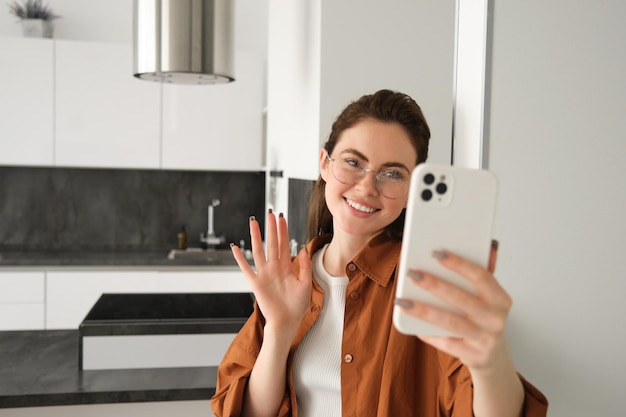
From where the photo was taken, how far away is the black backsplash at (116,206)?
14.1 feet

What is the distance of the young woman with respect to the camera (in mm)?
1063

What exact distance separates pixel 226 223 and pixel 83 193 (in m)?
0.94

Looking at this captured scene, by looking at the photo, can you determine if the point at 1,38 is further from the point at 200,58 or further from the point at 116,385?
the point at 116,385

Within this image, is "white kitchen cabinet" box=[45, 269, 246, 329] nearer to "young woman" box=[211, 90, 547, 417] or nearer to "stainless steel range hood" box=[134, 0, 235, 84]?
"stainless steel range hood" box=[134, 0, 235, 84]

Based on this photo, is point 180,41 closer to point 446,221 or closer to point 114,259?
point 114,259

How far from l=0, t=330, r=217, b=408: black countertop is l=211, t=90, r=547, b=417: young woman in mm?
633

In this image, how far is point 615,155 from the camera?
112 cm

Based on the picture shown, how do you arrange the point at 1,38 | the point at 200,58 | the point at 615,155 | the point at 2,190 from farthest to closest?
the point at 2,190 → the point at 1,38 → the point at 200,58 → the point at 615,155

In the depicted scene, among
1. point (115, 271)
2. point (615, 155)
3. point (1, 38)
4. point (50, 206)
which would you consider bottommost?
point (115, 271)

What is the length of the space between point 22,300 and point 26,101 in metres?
1.13

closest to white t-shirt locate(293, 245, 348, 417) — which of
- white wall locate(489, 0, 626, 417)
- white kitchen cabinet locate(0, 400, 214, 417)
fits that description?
white wall locate(489, 0, 626, 417)

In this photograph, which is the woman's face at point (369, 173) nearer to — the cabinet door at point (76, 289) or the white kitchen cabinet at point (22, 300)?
the cabinet door at point (76, 289)

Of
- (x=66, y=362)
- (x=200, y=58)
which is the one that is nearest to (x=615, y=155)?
(x=66, y=362)

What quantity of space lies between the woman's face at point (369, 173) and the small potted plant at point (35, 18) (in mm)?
3310
